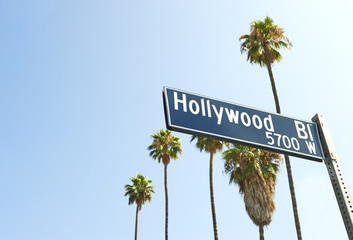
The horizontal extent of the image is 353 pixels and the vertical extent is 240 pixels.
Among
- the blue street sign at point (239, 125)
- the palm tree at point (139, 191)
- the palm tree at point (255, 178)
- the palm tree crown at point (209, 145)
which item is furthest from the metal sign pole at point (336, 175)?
the palm tree at point (139, 191)

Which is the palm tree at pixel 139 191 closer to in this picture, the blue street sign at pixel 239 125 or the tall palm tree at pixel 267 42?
the tall palm tree at pixel 267 42

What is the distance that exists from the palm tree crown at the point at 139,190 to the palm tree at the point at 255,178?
64.2ft

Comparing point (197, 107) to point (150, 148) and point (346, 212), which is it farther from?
point (150, 148)

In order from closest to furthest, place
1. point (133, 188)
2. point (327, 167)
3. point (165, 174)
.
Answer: point (327, 167), point (165, 174), point (133, 188)

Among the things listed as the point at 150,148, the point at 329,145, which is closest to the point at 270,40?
the point at 150,148

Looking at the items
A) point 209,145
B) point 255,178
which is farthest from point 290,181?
point 209,145

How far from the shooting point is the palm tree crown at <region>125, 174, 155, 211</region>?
1699 inches

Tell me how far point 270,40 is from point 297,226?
12.3m

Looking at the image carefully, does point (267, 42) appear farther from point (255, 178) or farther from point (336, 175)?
point (336, 175)

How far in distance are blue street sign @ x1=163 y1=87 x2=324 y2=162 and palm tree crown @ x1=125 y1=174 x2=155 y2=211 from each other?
40336 mm

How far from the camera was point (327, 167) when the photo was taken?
3975 millimetres

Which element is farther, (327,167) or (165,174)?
(165,174)

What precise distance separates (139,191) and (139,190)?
0.39 ft

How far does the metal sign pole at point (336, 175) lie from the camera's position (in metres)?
3.54
